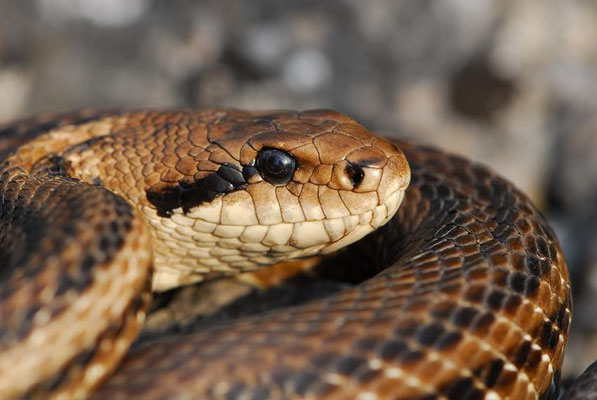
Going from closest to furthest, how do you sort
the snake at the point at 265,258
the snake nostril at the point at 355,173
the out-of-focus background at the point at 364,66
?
the snake at the point at 265,258 → the snake nostril at the point at 355,173 → the out-of-focus background at the point at 364,66

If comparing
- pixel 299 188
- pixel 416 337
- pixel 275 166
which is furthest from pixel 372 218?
pixel 416 337

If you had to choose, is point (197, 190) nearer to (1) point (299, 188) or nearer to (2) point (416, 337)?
(1) point (299, 188)

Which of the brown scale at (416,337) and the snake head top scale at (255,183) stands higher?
the snake head top scale at (255,183)

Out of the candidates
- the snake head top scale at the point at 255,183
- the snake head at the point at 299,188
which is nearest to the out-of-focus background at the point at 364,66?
the snake head top scale at the point at 255,183

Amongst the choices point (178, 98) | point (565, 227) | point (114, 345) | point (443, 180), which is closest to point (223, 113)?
point (443, 180)

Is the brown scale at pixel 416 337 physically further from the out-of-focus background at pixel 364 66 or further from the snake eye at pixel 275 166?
the out-of-focus background at pixel 364 66

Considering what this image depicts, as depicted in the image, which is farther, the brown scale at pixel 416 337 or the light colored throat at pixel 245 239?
the light colored throat at pixel 245 239

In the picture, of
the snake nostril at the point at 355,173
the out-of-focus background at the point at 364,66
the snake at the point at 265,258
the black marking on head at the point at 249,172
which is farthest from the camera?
the out-of-focus background at the point at 364,66

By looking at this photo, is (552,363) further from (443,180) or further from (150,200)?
(150,200)

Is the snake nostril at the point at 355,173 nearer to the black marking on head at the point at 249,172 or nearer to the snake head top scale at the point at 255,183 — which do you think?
the snake head top scale at the point at 255,183
